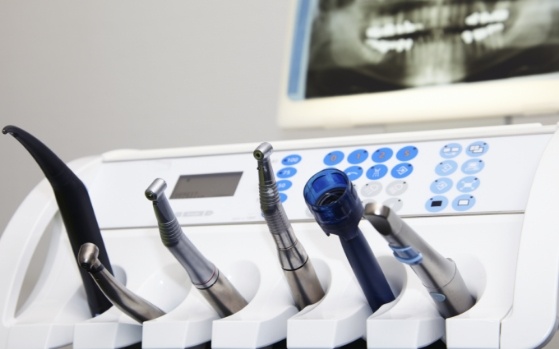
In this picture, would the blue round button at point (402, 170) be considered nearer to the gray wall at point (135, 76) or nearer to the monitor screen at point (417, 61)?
the monitor screen at point (417, 61)

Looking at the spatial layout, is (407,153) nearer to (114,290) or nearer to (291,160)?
(291,160)

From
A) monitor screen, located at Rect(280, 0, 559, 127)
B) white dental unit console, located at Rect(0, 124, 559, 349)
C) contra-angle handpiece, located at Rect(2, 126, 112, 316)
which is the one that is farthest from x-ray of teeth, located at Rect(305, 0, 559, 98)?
contra-angle handpiece, located at Rect(2, 126, 112, 316)

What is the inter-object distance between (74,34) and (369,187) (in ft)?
2.28

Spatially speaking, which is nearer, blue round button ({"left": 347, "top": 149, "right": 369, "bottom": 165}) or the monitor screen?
blue round button ({"left": 347, "top": 149, "right": 369, "bottom": 165})

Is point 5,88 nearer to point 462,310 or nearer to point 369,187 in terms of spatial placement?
point 369,187

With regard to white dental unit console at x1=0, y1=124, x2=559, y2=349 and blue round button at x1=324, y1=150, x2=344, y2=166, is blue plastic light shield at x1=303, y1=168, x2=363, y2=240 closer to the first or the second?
white dental unit console at x1=0, y1=124, x2=559, y2=349

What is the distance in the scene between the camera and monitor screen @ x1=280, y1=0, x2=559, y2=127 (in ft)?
2.39

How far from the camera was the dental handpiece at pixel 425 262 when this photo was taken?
0.42 m

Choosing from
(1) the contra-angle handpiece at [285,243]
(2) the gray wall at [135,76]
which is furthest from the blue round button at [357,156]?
(2) the gray wall at [135,76]

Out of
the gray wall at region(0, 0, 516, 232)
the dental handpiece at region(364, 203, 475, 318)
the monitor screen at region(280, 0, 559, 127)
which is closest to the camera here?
the dental handpiece at region(364, 203, 475, 318)

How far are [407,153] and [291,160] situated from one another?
0.32 feet

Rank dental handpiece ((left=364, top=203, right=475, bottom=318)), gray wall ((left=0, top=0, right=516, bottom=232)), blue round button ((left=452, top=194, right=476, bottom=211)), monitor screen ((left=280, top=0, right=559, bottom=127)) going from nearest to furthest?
dental handpiece ((left=364, top=203, right=475, bottom=318)) → blue round button ((left=452, top=194, right=476, bottom=211)) → monitor screen ((left=280, top=0, right=559, bottom=127)) → gray wall ((left=0, top=0, right=516, bottom=232))

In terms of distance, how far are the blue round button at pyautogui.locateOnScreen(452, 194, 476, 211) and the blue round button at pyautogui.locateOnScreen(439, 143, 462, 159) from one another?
0.14 feet

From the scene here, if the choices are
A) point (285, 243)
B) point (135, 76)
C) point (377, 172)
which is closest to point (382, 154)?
point (377, 172)
